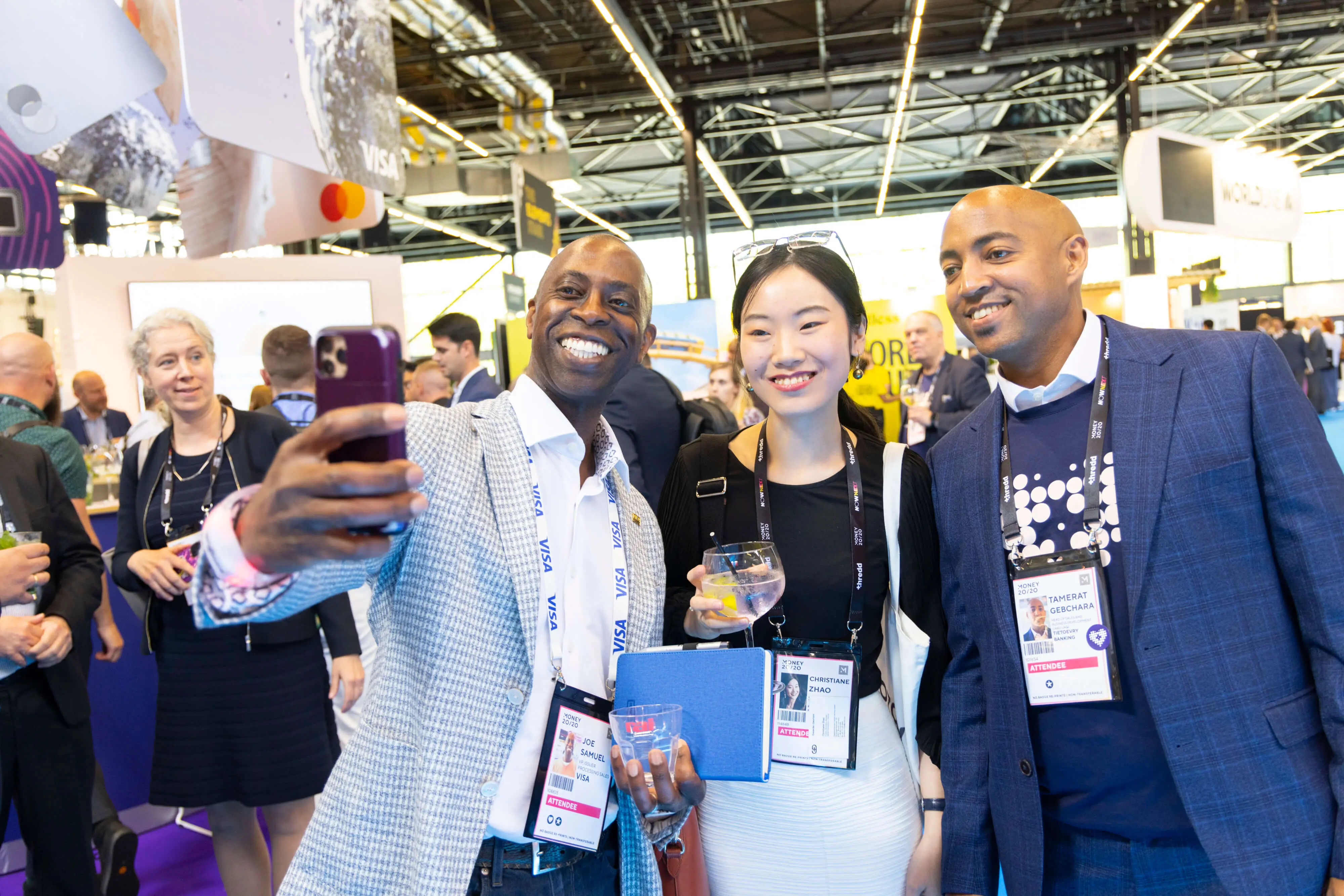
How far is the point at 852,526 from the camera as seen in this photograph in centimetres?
189

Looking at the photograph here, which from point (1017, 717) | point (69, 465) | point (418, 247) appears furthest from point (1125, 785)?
point (418, 247)

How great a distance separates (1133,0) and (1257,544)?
43.5ft

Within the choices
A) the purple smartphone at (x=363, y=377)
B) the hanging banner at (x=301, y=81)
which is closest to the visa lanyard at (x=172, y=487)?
the hanging banner at (x=301, y=81)

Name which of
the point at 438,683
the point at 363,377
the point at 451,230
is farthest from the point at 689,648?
the point at 451,230

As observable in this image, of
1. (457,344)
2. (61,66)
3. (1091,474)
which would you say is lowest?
(1091,474)

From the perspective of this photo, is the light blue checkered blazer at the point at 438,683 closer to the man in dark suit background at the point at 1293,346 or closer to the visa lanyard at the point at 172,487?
the visa lanyard at the point at 172,487

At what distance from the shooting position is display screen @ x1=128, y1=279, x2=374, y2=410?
→ 906cm

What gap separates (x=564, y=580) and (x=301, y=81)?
1.97 metres

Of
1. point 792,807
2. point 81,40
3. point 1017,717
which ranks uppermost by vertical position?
point 81,40

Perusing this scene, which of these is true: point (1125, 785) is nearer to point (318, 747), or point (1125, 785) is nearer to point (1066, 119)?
point (318, 747)

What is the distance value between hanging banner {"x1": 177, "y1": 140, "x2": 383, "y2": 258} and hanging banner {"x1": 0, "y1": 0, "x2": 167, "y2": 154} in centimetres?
191

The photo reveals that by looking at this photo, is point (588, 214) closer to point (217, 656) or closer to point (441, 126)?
point (441, 126)

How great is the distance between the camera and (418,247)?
83.8 feet

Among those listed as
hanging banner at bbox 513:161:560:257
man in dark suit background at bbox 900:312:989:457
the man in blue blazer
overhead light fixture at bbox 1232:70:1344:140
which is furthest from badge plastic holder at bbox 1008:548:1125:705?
overhead light fixture at bbox 1232:70:1344:140
